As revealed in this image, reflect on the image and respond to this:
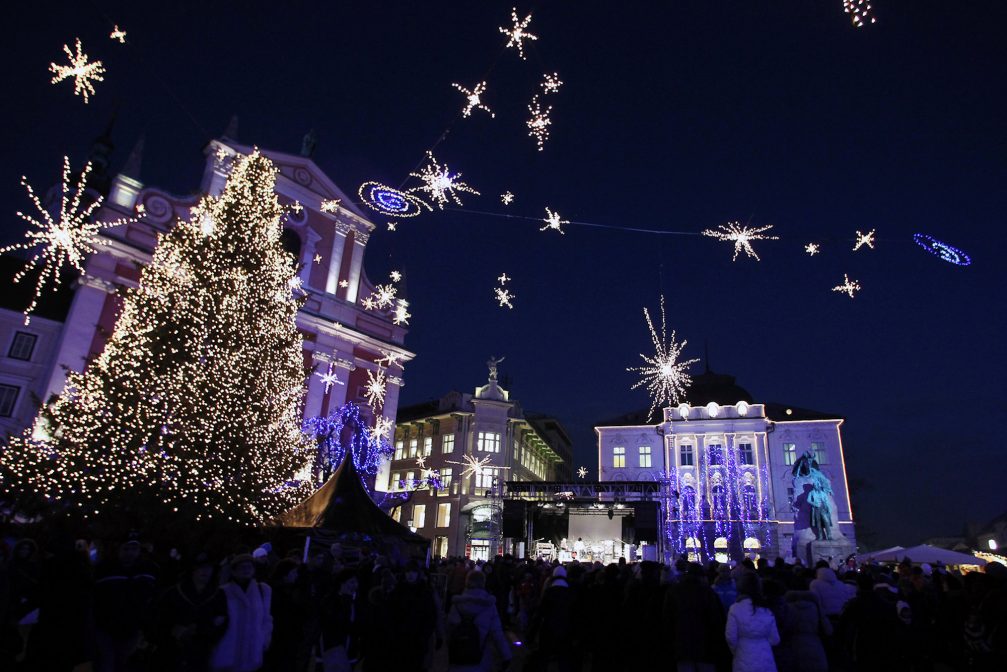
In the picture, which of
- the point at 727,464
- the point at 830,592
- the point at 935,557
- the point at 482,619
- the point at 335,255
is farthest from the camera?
the point at 727,464

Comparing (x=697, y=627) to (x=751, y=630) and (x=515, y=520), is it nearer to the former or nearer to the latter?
(x=751, y=630)

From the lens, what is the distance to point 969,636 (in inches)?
263

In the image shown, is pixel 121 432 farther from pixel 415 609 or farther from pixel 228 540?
pixel 415 609

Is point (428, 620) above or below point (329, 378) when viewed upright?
below

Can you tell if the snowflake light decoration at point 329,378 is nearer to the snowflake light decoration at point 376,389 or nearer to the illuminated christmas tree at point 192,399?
the snowflake light decoration at point 376,389

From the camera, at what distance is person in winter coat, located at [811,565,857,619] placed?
786cm

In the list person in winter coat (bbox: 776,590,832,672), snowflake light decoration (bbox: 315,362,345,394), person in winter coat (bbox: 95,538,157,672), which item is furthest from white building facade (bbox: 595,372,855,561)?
person in winter coat (bbox: 95,538,157,672)

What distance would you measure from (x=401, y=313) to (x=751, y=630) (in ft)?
99.5

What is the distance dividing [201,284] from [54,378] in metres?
9.80

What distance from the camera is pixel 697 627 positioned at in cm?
620

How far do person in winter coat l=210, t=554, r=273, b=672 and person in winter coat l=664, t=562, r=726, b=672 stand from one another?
4153 mm

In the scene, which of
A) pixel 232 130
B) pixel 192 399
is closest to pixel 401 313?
pixel 232 130

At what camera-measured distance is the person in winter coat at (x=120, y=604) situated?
5871 mm

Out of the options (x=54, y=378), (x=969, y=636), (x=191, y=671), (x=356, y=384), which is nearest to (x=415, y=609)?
(x=191, y=671)
